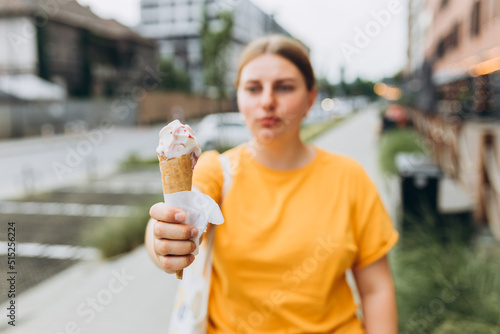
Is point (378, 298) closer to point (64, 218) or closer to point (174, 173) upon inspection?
point (174, 173)

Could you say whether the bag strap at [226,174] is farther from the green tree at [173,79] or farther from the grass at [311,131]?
the green tree at [173,79]

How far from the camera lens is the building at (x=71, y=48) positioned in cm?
2948

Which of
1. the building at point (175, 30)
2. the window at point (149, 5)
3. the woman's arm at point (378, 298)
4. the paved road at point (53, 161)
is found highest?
the window at point (149, 5)

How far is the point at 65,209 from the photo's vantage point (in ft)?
28.5

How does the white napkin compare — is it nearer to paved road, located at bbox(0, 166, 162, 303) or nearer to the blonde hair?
the blonde hair

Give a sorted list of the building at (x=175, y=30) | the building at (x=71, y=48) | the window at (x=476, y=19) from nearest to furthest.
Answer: the window at (x=476, y=19) → the building at (x=71, y=48) → the building at (x=175, y=30)

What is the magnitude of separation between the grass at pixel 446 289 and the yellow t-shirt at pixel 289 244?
154cm

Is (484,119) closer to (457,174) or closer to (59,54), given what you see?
(457,174)

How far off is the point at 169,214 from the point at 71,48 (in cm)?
3647

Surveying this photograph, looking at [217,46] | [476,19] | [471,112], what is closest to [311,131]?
[476,19]

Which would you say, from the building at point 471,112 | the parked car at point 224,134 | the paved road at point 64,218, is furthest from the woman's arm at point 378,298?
the parked car at point 224,134

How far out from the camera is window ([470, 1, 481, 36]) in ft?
58.5

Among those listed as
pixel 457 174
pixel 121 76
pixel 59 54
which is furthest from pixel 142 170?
pixel 121 76

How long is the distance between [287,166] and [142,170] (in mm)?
12397
